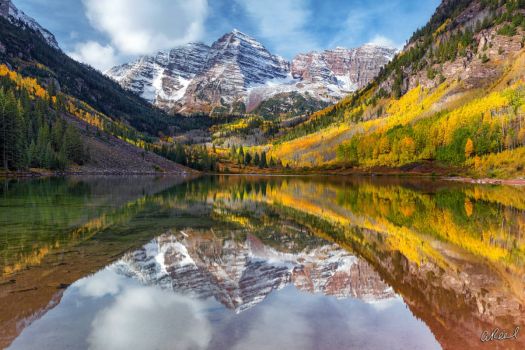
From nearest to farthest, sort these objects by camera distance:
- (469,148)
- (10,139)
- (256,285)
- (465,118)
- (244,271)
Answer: (256,285) < (244,271) < (10,139) < (469,148) < (465,118)

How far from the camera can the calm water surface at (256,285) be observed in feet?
27.1

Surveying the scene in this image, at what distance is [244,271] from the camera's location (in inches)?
550

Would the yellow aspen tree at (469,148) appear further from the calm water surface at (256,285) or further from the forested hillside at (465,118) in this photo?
the calm water surface at (256,285)

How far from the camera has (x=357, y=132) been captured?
619 feet

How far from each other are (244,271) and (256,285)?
1.73m

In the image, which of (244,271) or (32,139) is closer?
(244,271)

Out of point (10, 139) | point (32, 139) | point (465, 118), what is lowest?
point (10, 139)

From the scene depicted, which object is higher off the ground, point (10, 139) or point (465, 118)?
point (465, 118)

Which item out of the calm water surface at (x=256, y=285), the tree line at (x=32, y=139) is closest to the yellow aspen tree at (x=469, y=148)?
the calm water surface at (x=256, y=285)

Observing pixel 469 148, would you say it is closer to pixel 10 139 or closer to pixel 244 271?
pixel 244 271

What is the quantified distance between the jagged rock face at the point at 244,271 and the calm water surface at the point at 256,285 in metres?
0.06

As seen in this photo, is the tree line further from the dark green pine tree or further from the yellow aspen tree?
the yellow aspen tree

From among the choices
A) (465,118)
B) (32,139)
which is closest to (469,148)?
(465,118)

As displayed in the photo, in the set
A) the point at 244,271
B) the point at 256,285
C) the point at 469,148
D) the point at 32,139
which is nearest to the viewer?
the point at 256,285
